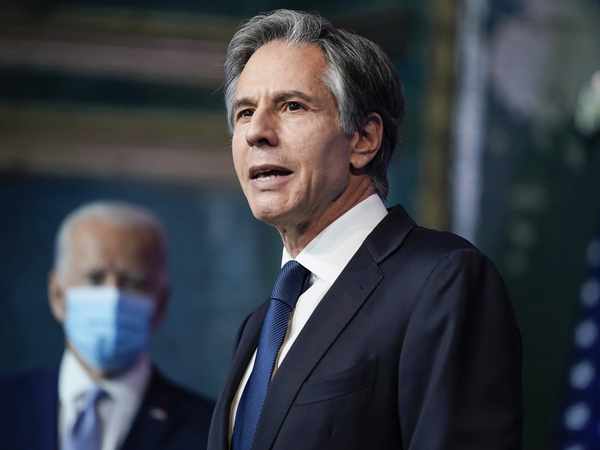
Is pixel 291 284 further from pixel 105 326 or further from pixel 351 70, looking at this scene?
pixel 105 326

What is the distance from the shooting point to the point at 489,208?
5.09 m

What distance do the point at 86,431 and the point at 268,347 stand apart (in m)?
2.55

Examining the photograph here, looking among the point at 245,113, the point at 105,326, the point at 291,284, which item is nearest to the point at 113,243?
the point at 105,326

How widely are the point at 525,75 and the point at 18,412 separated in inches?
160

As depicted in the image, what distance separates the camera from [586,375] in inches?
183

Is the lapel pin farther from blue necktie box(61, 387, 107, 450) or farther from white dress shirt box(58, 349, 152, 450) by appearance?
blue necktie box(61, 387, 107, 450)

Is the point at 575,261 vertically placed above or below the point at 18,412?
above

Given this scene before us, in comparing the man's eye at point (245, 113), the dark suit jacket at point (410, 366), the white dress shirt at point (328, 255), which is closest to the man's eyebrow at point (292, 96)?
the man's eye at point (245, 113)

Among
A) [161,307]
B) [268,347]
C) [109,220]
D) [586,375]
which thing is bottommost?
[586,375]

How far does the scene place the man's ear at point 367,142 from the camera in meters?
1.43

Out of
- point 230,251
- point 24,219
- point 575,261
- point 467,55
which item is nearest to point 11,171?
point 24,219

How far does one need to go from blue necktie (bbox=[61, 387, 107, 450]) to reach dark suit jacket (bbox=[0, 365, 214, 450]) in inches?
3.7

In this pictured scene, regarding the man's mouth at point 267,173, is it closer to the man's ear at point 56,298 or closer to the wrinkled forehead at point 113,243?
the wrinkled forehead at point 113,243

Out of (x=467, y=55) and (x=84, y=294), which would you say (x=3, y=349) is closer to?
(x=84, y=294)
